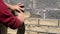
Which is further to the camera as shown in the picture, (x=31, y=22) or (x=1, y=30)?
(x=31, y=22)

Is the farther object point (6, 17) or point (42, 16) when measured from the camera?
point (42, 16)

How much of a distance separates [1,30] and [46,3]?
4.50 feet

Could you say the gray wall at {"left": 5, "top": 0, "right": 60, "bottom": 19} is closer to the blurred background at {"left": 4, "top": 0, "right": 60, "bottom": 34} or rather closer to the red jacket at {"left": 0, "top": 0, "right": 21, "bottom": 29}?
the blurred background at {"left": 4, "top": 0, "right": 60, "bottom": 34}

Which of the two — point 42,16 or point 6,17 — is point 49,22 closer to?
point 42,16

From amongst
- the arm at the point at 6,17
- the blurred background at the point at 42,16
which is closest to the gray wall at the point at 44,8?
the blurred background at the point at 42,16

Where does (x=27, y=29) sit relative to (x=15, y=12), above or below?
below

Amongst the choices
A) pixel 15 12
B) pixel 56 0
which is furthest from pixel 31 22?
pixel 15 12

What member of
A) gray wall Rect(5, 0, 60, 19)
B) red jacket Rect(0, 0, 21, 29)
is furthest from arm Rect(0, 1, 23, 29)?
gray wall Rect(5, 0, 60, 19)

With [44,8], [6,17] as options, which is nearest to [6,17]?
[6,17]

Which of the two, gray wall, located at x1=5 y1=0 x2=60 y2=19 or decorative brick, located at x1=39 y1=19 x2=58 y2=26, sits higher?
gray wall, located at x1=5 y1=0 x2=60 y2=19

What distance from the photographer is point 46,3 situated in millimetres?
2961

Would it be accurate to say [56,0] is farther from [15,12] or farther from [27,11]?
[15,12]

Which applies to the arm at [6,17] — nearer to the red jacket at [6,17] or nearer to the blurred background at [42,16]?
the red jacket at [6,17]

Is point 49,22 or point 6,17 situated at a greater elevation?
point 6,17
